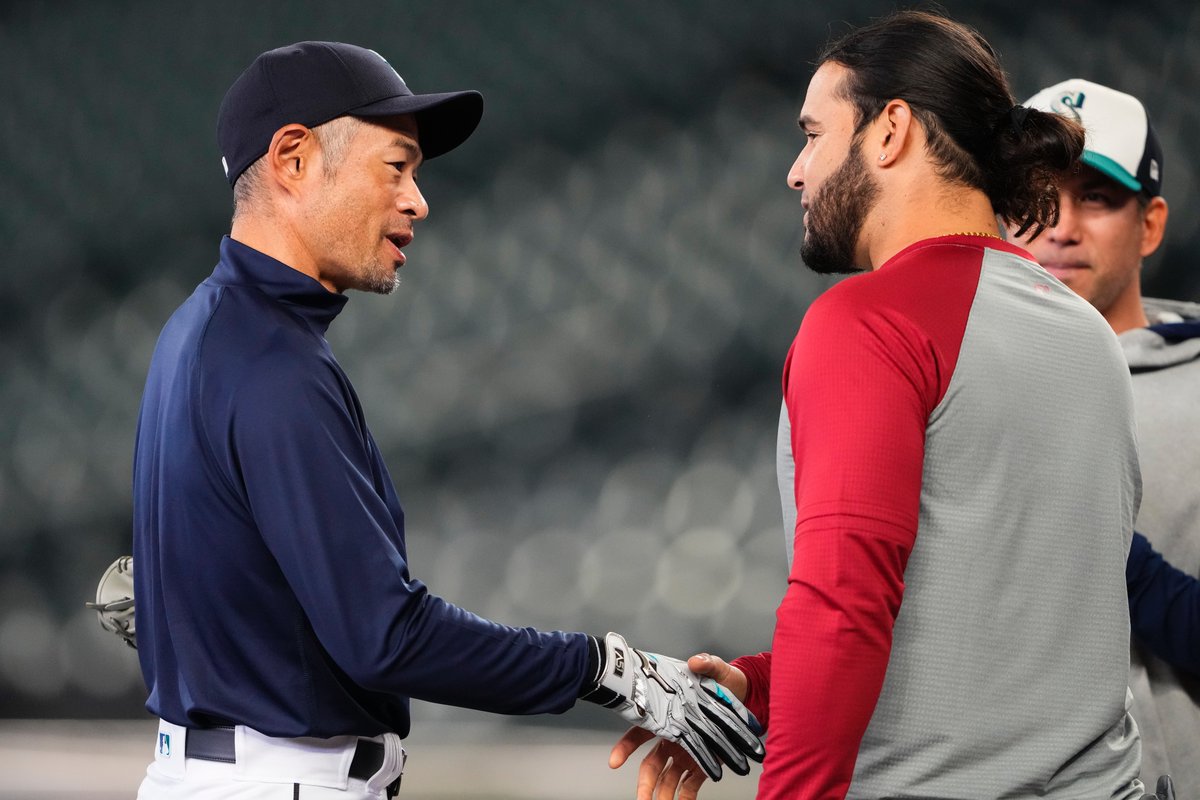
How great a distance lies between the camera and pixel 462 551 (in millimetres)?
3229

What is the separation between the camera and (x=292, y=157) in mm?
1403

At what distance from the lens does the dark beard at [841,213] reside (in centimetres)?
118

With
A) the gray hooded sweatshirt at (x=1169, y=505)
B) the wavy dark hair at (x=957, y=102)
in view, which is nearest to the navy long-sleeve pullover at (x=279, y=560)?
the wavy dark hair at (x=957, y=102)

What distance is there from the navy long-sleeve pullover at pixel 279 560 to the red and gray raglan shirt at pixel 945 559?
1.35ft

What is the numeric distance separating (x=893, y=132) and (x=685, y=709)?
682mm

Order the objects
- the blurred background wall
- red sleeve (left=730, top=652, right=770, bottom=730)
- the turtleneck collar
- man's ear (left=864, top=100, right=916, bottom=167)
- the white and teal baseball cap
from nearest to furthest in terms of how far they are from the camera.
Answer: man's ear (left=864, top=100, right=916, bottom=167)
the turtleneck collar
red sleeve (left=730, top=652, right=770, bottom=730)
the white and teal baseball cap
the blurred background wall

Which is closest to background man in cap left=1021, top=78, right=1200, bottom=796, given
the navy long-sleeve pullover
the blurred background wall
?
the navy long-sleeve pullover

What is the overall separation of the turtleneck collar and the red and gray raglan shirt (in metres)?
0.57

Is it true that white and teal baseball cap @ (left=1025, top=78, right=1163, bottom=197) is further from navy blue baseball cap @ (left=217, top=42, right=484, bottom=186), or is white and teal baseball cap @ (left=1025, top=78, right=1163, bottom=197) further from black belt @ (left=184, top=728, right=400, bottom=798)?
black belt @ (left=184, top=728, right=400, bottom=798)

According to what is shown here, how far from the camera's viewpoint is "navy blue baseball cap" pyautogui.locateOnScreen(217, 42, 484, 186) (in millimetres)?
1396

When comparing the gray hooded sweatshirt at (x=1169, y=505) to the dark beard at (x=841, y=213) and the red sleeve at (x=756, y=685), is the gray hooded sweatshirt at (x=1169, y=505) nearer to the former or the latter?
the red sleeve at (x=756, y=685)

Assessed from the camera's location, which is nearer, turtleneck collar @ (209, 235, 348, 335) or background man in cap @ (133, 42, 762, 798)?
background man in cap @ (133, 42, 762, 798)

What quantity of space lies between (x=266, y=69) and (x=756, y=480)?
203cm

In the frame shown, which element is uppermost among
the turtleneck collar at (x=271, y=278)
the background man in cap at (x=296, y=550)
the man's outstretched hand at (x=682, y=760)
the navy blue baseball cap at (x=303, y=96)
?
the navy blue baseball cap at (x=303, y=96)
